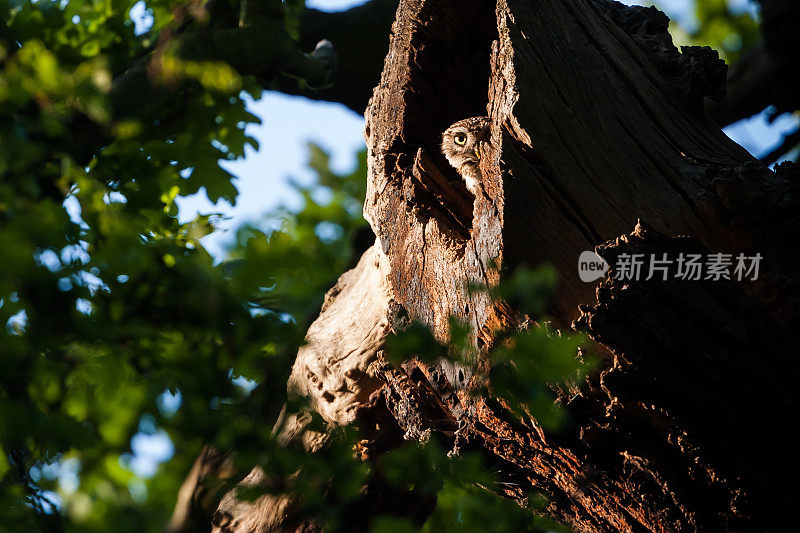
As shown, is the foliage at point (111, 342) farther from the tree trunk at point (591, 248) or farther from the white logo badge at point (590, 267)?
the white logo badge at point (590, 267)

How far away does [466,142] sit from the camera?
7.89ft

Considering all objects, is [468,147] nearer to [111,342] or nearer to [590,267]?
[590,267]

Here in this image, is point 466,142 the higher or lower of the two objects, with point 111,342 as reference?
higher

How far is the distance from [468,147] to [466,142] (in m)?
0.03

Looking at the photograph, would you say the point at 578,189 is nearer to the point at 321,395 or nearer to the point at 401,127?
the point at 401,127

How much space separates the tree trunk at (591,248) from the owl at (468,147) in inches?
3.0

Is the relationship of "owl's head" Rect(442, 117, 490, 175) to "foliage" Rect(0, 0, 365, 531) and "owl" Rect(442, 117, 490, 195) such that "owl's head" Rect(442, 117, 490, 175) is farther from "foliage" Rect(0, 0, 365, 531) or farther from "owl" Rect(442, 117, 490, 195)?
"foliage" Rect(0, 0, 365, 531)

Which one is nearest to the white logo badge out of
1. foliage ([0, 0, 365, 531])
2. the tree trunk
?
the tree trunk

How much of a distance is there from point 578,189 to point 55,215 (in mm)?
1519

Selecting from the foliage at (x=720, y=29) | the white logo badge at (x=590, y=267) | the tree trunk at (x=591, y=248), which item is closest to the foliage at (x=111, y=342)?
the tree trunk at (x=591, y=248)

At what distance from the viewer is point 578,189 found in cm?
211

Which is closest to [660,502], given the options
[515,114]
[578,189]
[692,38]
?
[578,189]

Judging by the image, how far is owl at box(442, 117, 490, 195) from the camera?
2.37 meters

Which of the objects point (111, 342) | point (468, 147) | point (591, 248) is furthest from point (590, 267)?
point (111, 342)
